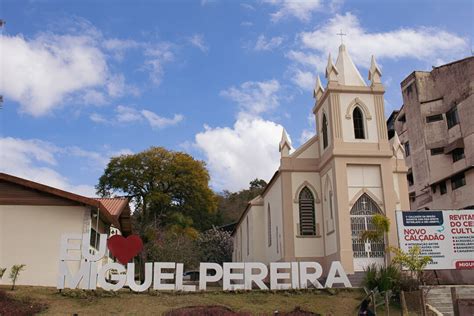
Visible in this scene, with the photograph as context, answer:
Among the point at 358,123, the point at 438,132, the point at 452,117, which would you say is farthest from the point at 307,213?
the point at 438,132

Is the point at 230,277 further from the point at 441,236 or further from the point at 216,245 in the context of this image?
the point at 216,245

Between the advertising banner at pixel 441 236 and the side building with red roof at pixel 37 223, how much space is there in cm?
1424

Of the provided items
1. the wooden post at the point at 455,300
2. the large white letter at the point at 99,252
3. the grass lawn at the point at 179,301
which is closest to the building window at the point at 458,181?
the wooden post at the point at 455,300

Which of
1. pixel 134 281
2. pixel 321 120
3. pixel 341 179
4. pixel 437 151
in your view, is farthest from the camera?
pixel 437 151

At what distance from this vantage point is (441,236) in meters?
22.8

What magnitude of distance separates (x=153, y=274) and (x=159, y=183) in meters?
33.1

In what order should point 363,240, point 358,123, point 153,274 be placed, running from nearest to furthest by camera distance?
point 153,274 → point 363,240 → point 358,123

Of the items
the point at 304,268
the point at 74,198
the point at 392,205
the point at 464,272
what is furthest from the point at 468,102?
the point at 74,198

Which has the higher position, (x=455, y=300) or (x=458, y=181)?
(x=458, y=181)

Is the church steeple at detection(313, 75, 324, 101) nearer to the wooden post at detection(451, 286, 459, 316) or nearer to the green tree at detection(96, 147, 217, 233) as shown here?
the wooden post at detection(451, 286, 459, 316)

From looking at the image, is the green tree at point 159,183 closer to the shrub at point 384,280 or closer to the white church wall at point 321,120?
the white church wall at point 321,120

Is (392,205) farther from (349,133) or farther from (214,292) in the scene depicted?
(214,292)

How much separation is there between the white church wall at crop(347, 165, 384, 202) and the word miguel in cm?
619

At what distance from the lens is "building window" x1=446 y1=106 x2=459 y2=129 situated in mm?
42969
